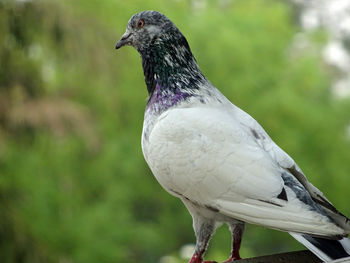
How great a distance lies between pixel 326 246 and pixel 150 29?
1.21m

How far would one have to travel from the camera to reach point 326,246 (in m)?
2.42

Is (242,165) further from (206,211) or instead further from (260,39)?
(260,39)

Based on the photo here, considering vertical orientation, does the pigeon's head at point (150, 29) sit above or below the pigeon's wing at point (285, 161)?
above

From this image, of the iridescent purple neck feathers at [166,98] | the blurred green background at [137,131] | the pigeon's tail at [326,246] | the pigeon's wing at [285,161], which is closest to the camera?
the pigeon's tail at [326,246]

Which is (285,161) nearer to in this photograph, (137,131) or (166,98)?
(166,98)

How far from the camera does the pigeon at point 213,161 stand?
248cm

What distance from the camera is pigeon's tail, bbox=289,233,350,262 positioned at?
7.79 feet

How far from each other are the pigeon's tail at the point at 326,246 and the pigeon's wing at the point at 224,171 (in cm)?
7

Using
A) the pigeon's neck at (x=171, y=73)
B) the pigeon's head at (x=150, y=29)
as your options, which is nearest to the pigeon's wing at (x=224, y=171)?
the pigeon's neck at (x=171, y=73)

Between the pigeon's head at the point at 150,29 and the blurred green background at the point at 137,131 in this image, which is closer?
the pigeon's head at the point at 150,29

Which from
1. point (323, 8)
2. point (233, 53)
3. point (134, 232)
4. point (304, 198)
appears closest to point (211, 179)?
point (304, 198)

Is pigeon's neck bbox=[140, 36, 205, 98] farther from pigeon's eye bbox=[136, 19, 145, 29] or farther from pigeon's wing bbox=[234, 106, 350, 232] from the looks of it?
pigeon's wing bbox=[234, 106, 350, 232]

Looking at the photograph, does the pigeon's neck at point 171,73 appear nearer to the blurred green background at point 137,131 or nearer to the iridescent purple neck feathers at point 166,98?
the iridescent purple neck feathers at point 166,98

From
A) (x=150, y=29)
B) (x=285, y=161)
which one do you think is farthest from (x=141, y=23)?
(x=285, y=161)
